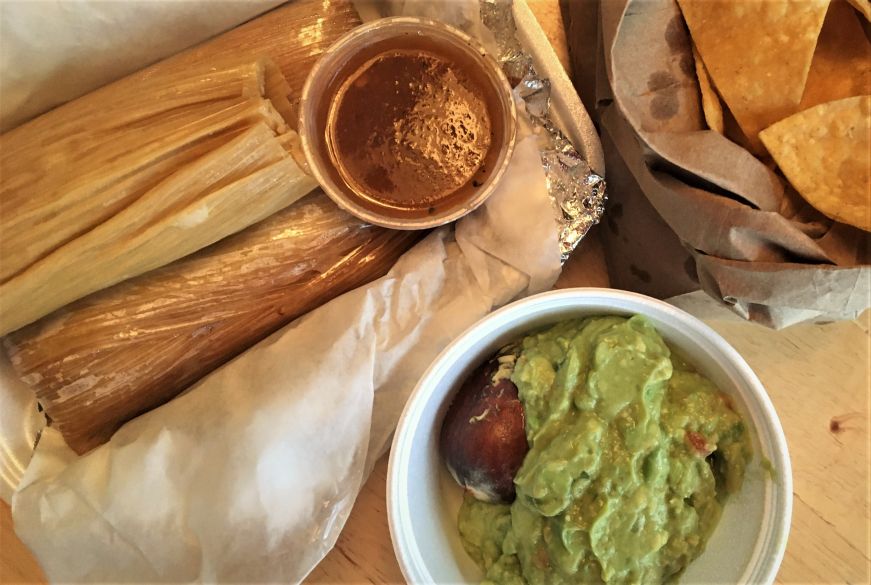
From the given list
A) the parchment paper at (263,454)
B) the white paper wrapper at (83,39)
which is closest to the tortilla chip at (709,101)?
the parchment paper at (263,454)

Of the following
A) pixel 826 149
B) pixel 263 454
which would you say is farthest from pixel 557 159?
pixel 263 454

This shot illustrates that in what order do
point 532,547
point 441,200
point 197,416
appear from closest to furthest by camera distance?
point 532,547
point 197,416
point 441,200

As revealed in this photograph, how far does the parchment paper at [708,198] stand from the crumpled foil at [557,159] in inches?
3.3

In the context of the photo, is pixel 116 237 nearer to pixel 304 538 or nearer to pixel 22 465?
pixel 22 465

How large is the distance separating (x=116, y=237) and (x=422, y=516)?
0.70m

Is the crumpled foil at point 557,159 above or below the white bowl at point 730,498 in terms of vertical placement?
above

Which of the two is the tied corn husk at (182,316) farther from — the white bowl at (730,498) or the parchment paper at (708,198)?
the parchment paper at (708,198)

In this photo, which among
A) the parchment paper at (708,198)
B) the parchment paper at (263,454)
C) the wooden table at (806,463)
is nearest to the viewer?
→ the parchment paper at (708,198)

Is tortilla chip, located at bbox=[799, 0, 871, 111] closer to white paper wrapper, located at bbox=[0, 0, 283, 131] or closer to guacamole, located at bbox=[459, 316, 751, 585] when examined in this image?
guacamole, located at bbox=[459, 316, 751, 585]

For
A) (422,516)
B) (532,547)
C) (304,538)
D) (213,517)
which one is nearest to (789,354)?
(532,547)

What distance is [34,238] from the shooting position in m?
1.10

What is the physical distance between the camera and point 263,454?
41.0 inches

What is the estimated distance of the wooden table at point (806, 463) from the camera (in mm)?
1151

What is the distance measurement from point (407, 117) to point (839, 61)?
0.73m
